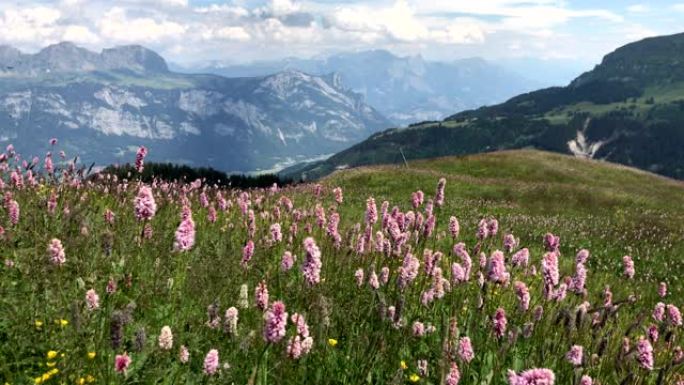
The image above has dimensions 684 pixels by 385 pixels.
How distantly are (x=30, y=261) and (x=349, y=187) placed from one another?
34.2 metres

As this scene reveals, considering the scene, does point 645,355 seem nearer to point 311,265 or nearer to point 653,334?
point 653,334

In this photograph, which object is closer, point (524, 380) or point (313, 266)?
point (524, 380)

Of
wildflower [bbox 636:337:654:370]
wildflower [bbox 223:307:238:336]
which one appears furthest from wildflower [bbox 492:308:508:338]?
wildflower [bbox 223:307:238:336]

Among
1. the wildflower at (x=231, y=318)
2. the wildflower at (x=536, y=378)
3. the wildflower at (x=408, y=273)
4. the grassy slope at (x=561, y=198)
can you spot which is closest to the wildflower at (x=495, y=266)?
the wildflower at (x=408, y=273)

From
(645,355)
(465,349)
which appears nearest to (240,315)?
(465,349)

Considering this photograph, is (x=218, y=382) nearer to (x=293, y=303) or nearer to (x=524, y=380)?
(x=293, y=303)

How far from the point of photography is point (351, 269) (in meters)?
7.79

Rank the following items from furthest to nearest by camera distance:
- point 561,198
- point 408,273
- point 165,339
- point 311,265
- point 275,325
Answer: point 561,198, point 408,273, point 311,265, point 165,339, point 275,325

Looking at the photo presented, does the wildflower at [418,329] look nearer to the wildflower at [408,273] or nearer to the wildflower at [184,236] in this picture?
the wildflower at [408,273]

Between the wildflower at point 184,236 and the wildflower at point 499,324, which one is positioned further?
the wildflower at point 499,324

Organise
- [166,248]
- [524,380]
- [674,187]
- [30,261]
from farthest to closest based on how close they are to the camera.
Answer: [674,187] → [166,248] → [30,261] → [524,380]

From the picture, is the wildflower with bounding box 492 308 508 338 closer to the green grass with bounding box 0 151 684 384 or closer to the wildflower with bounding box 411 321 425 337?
the green grass with bounding box 0 151 684 384

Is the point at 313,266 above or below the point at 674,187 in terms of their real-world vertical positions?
above

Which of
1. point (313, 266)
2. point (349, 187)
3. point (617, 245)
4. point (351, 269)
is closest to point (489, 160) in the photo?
point (349, 187)
